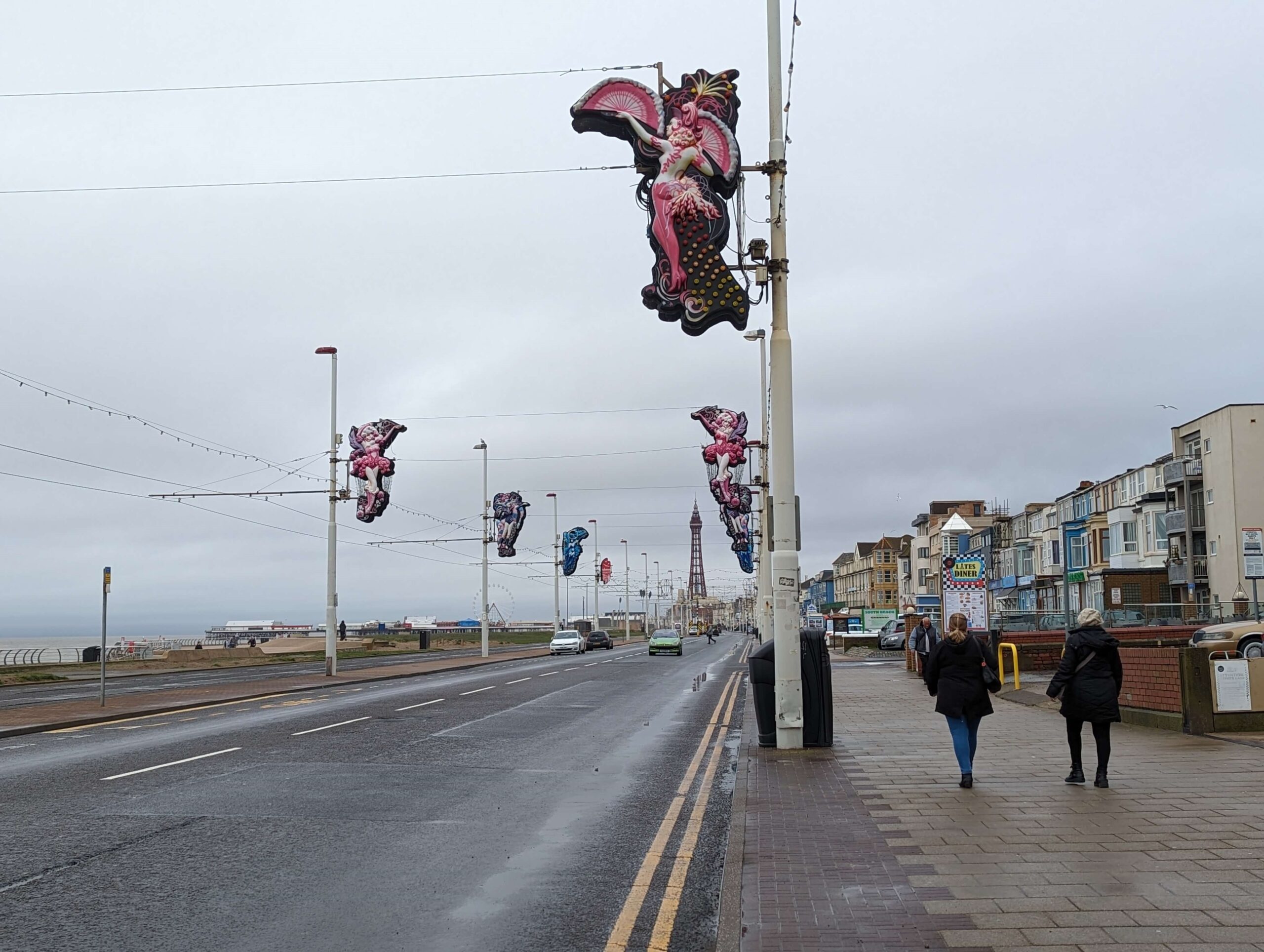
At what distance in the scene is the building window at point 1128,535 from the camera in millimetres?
62812

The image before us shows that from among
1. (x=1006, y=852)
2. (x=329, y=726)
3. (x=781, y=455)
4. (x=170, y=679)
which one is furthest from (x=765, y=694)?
(x=170, y=679)

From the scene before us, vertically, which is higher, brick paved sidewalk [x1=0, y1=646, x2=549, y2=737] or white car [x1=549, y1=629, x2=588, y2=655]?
brick paved sidewalk [x1=0, y1=646, x2=549, y2=737]

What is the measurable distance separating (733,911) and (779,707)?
25.4 feet

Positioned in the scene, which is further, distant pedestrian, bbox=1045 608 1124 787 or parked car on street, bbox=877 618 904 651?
parked car on street, bbox=877 618 904 651

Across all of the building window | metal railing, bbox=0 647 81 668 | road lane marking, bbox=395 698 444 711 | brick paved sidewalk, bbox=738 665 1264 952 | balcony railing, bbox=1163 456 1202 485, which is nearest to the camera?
brick paved sidewalk, bbox=738 665 1264 952

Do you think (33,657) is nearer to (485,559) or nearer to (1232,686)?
(485,559)

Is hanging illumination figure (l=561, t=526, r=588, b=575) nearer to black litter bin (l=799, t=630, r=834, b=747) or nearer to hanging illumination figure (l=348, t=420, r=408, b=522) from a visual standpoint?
hanging illumination figure (l=348, t=420, r=408, b=522)

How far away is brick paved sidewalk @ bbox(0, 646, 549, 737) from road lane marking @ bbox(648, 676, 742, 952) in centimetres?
1247

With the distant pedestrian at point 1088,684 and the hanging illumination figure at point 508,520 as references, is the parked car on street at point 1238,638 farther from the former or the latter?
the hanging illumination figure at point 508,520

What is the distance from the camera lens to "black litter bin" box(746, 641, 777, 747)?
46.9 ft

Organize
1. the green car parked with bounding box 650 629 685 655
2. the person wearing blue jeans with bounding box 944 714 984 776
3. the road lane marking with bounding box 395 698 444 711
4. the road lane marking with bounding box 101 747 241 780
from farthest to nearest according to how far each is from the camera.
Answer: the green car parked with bounding box 650 629 685 655 → the road lane marking with bounding box 395 698 444 711 → the road lane marking with bounding box 101 747 241 780 → the person wearing blue jeans with bounding box 944 714 984 776

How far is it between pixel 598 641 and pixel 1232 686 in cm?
6982

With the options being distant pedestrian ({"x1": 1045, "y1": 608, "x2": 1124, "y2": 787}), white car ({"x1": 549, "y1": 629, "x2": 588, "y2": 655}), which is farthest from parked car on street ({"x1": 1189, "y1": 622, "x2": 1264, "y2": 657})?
white car ({"x1": 549, "y1": 629, "x2": 588, "y2": 655})

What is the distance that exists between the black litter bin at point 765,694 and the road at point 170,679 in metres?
17.9
